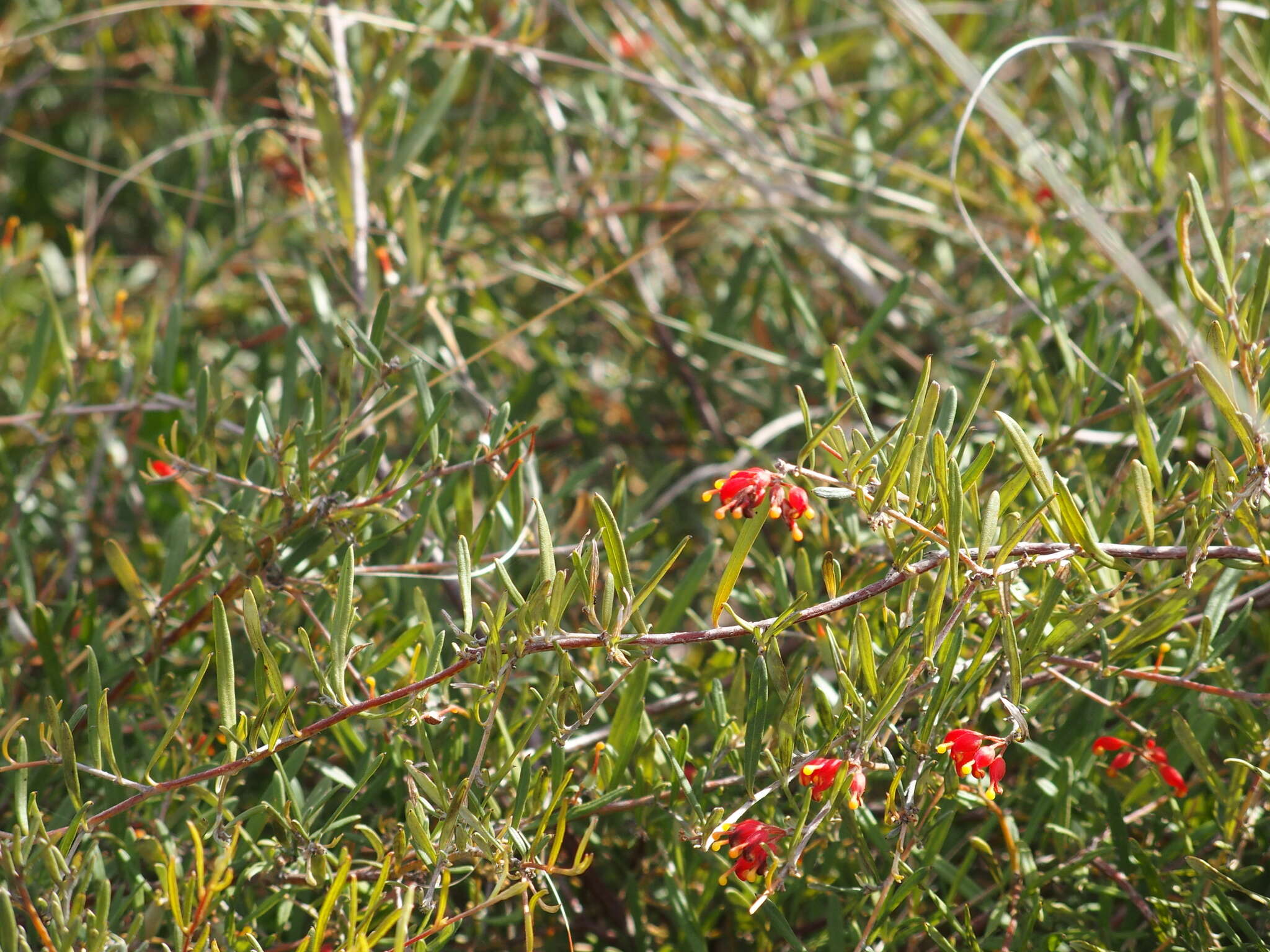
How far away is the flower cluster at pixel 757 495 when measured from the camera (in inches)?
→ 16.0

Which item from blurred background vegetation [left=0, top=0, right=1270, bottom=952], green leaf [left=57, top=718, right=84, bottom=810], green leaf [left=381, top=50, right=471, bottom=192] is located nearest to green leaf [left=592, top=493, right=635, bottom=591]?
blurred background vegetation [left=0, top=0, right=1270, bottom=952]

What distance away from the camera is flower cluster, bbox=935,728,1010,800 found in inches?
15.3

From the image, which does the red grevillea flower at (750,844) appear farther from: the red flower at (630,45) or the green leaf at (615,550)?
the red flower at (630,45)

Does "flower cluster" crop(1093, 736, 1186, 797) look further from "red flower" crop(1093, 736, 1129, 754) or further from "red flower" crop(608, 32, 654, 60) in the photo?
"red flower" crop(608, 32, 654, 60)

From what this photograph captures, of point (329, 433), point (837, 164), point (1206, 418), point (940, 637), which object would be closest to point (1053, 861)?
point (940, 637)

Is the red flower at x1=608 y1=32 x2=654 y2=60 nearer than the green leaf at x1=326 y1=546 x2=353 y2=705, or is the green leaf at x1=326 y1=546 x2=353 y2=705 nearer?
the green leaf at x1=326 y1=546 x2=353 y2=705

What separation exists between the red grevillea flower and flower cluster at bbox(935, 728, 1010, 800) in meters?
0.07

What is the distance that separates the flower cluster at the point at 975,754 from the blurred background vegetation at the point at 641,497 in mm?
11

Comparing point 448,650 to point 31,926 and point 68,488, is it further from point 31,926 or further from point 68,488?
point 68,488

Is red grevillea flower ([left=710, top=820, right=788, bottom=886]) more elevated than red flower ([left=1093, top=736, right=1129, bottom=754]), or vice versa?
red grevillea flower ([left=710, top=820, right=788, bottom=886])

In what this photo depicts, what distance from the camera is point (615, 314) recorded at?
2.73 ft

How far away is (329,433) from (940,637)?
0.31 meters

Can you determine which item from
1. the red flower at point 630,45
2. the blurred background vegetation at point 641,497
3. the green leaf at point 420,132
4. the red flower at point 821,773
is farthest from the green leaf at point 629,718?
the red flower at point 630,45

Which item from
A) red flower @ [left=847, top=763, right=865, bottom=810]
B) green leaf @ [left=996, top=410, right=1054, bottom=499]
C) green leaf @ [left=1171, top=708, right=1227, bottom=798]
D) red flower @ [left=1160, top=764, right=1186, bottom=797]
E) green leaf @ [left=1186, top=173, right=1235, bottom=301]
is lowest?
red flower @ [left=1160, top=764, right=1186, bottom=797]
